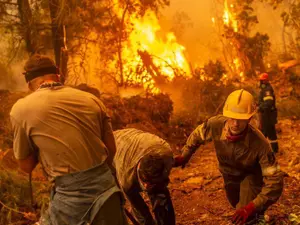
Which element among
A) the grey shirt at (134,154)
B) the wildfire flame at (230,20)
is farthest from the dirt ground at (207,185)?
the wildfire flame at (230,20)

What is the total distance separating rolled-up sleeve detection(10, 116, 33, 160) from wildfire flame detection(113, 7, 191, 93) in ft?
24.1

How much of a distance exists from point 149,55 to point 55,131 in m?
12.2

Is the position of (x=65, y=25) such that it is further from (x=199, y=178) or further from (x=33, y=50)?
(x=199, y=178)

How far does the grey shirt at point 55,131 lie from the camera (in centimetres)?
253

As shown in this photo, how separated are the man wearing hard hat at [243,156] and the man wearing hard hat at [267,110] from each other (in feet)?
13.7

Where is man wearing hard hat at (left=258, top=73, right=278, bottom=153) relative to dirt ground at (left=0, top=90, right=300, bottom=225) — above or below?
above

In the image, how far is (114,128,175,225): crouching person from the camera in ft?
10.7

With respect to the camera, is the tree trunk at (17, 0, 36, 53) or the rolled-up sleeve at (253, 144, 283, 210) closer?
the rolled-up sleeve at (253, 144, 283, 210)

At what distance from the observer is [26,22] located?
986 cm

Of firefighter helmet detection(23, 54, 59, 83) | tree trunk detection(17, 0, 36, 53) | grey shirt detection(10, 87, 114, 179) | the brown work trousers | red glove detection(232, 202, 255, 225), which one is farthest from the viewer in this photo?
tree trunk detection(17, 0, 36, 53)

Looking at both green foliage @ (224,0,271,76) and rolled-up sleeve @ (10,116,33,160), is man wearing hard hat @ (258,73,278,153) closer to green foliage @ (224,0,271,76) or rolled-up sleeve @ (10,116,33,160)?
rolled-up sleeve @ (10,116,33,160)

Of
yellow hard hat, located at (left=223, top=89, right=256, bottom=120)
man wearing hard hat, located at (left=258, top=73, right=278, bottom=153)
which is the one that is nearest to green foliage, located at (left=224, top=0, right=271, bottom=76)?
man wearing hard hat, located at (left=258, top=73, right=278, bottom=153)

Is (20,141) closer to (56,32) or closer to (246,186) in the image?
(246,186)

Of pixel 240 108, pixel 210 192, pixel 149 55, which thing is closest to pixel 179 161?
pixel 240 108
